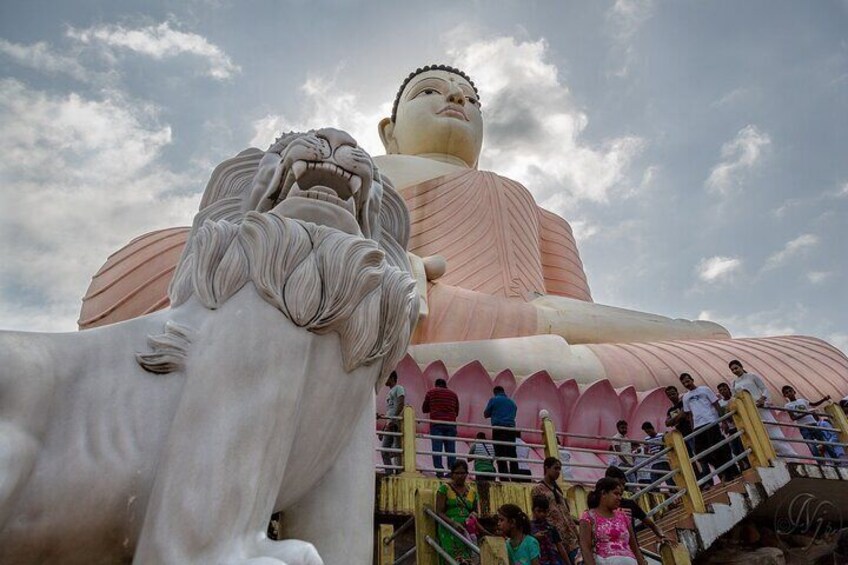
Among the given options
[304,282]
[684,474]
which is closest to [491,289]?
[684,474]

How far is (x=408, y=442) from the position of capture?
5.33 metres

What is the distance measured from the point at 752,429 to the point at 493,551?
300cm

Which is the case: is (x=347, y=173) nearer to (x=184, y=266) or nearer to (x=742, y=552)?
(x=184, y=266)

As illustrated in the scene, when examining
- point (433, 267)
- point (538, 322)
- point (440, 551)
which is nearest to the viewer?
point (440, 551)

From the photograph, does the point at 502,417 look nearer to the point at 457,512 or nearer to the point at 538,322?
the point at 457,512

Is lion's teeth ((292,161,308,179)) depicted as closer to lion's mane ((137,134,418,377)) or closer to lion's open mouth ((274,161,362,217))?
lion's open mouth ((274,161,362,217))

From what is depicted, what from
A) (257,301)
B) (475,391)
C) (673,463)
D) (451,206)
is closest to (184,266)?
(257,301)

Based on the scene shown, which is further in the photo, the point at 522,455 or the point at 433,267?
the point at 433,267

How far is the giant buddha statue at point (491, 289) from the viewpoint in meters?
7.84

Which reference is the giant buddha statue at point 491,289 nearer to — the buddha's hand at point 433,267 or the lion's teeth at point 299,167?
the buddha's hand at point 433,267

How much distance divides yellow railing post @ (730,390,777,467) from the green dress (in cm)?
216

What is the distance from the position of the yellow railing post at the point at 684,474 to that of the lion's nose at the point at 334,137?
3.61m

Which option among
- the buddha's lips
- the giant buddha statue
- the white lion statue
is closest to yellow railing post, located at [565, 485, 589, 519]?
the giant buddha statue

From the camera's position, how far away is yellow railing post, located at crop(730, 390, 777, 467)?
5.34 m
